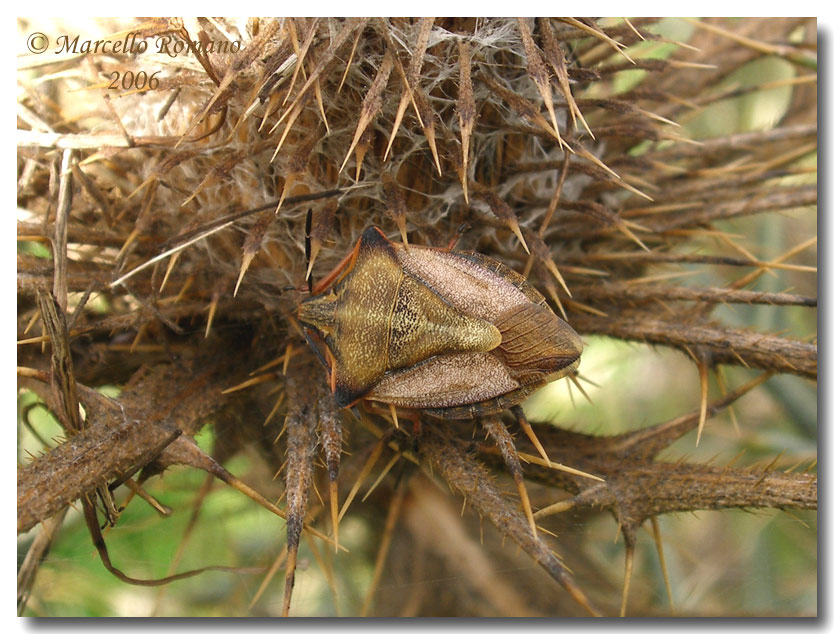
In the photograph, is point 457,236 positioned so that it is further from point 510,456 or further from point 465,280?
point 510,456

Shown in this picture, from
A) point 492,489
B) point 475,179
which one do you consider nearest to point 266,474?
point 492,489

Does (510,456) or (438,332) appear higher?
(438,332)

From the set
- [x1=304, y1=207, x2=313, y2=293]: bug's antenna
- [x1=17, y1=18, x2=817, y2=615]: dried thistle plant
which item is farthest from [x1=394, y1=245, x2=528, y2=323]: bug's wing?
[x1=304, y1=207, x2=313, y2=293]: bug's antenna

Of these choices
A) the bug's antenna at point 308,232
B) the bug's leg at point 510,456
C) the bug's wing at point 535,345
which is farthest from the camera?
the bug's antenna at point 308,232

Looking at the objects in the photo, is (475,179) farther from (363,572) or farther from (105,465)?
(363,572)

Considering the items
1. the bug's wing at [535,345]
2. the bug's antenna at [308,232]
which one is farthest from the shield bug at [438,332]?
the bug's antenna at [308,232]

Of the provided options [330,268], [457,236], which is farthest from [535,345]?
[330,268]

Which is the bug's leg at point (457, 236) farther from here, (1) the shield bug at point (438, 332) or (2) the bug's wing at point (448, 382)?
(2) the bug's wing at point (448, 382)
